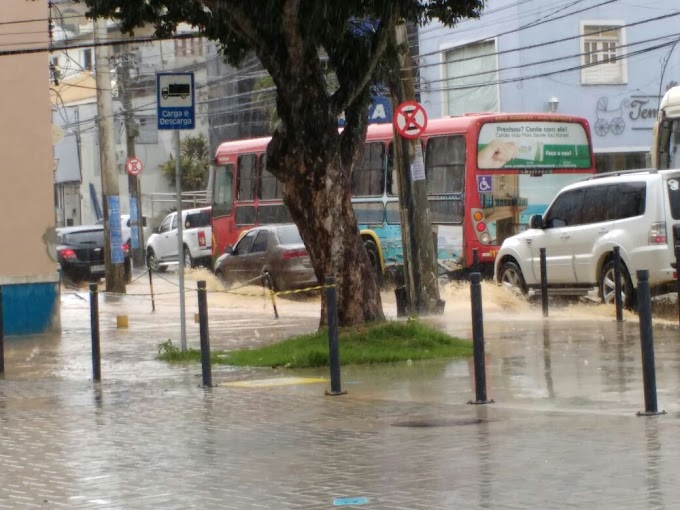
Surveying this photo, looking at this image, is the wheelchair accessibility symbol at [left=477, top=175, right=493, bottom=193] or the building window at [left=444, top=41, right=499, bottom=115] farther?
the building window at [left=444, top=41, right=499, bottom=115]

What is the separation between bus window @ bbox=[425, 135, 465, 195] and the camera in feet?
88.9

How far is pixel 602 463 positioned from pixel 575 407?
2491 millimetres

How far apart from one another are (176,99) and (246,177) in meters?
17.6

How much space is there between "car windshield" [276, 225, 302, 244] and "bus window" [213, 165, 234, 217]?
21.3 feet

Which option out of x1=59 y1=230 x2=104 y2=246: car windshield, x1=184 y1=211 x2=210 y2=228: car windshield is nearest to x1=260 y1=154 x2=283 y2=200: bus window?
x1=59 y1=230 x2=104 y2=246: car windshield

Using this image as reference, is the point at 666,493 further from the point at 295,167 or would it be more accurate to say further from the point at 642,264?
the point at 642,264

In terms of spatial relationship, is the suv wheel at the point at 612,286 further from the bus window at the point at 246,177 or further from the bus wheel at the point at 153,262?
the bus wheel at the point at 153,262

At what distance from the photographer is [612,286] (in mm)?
19938

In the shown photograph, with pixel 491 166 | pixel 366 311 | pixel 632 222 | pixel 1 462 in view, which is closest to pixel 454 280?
pixel 491 166

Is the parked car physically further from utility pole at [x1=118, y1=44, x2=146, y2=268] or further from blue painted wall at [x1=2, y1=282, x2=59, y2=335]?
utility pole at [x1=118, y1=44, x2=146, y2=268]

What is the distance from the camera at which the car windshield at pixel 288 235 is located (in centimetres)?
2783

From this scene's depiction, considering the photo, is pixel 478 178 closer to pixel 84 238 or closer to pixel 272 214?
pixel 272 214

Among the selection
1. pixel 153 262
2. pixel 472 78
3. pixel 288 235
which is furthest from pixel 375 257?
pixel 153 262

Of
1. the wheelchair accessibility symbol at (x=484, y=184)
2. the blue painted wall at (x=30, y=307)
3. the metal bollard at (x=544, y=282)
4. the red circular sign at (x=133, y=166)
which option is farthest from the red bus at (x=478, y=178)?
the red circular sign at (x=133, y=166)
